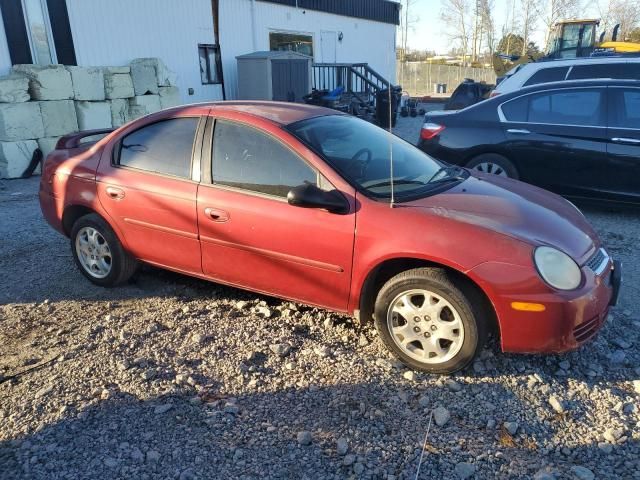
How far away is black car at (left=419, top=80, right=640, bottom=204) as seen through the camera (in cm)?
581

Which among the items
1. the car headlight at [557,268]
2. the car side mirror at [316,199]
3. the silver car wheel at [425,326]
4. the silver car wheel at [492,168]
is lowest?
the silver car wheel at [425,326]

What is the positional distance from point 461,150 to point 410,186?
3347mm

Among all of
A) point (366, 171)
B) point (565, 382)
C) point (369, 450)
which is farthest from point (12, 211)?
point (565, 382)

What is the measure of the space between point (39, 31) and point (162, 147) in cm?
799

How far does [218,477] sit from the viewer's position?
8.00ft

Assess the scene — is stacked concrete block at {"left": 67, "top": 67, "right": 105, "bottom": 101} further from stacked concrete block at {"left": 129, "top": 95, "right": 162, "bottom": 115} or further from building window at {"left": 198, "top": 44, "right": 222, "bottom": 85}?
building window at {"left": 198, "top": 44, "right": 222, "bottom": 85}

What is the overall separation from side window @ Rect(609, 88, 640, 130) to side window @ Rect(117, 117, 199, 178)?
4.68 meters

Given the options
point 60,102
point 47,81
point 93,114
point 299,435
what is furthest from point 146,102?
point 299,435

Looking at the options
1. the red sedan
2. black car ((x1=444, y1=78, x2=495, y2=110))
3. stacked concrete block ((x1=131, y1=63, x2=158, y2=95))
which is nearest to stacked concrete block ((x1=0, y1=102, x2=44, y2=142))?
stacked concrete block ((x1=131, y1=63, x2=158, y2=95))

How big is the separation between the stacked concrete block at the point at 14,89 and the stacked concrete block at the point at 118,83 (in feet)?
5.38

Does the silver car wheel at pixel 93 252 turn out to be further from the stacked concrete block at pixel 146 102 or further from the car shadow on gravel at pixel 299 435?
the stacked concrete block at pixel 146 102

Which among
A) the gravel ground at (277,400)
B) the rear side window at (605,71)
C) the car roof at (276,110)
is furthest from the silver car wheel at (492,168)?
the rear side window at (605,71)

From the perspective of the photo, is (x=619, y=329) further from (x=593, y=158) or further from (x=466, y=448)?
(x=593, y=158)

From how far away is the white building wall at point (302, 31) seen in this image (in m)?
14.8
